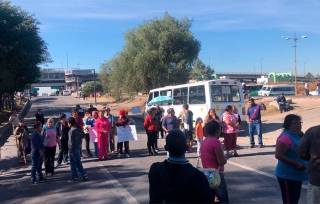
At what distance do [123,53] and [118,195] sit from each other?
29.7 metres

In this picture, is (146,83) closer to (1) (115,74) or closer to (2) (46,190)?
(1) (115,74)

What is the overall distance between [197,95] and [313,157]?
1526 cm

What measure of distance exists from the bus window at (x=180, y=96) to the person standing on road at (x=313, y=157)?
16.2 metres

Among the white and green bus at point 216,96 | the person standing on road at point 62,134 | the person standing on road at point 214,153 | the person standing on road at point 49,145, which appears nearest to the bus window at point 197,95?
the white and green bus at point 216,96

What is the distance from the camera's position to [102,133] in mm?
12344

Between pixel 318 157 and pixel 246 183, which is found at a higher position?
pixel 318 157

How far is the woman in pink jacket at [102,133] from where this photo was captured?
12336 millimetres

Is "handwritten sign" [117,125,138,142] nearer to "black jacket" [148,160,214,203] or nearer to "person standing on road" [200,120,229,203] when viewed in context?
"person standing on road" [200,120,229,203]

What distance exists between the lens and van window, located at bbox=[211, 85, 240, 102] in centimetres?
1844

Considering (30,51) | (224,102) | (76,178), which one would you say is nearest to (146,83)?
(30,51)

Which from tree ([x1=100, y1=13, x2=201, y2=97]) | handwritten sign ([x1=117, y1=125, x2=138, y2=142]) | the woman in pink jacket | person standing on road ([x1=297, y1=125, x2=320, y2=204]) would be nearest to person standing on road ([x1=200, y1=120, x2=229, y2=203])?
person standing on road ([x1=297, y1=125, x2=320, y2=204])

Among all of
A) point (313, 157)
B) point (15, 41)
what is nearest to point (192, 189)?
point (313, 157)

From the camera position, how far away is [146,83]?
3488 centimetres

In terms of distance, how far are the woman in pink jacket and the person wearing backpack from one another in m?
9.17
